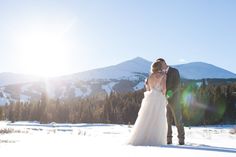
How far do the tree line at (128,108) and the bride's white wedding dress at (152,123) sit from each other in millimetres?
39842

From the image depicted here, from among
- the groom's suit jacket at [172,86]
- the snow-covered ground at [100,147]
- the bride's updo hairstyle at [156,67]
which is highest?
the bride's updo hairstyle at [156,67]

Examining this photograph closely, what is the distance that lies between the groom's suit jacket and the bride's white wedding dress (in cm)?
21

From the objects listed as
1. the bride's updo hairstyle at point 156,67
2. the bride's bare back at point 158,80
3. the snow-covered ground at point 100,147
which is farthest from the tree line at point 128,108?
the bride's updo hairstyle at point 156,67

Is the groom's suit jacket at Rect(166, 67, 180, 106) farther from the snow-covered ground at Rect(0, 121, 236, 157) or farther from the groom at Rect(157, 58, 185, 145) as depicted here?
the snow-covered ground at Rect(0, 121, 236, 157)

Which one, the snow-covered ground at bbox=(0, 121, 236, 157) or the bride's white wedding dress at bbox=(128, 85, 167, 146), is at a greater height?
the bride's white wedding dress at bbox=(128, 85, 167, 146)

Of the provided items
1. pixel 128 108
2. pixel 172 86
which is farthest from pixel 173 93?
pixel 128 108

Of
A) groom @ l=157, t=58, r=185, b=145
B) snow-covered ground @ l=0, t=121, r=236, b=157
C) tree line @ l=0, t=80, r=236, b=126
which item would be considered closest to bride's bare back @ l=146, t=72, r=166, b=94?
groom @ l=157, t=58, r=185, b=145

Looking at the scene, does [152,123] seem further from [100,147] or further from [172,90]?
[100,147]

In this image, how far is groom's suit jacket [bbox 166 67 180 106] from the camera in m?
11.0

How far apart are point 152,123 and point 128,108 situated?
86102mm

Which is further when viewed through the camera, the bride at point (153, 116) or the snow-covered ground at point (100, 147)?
the bride at point (153, 116)

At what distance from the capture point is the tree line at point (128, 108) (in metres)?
75.4

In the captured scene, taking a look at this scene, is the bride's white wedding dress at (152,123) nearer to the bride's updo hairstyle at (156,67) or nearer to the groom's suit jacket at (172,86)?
the groom's suit jacket at (172,86)

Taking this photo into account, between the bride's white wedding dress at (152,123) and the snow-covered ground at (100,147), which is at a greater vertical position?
the bride's white wedding dress at (152,123)
